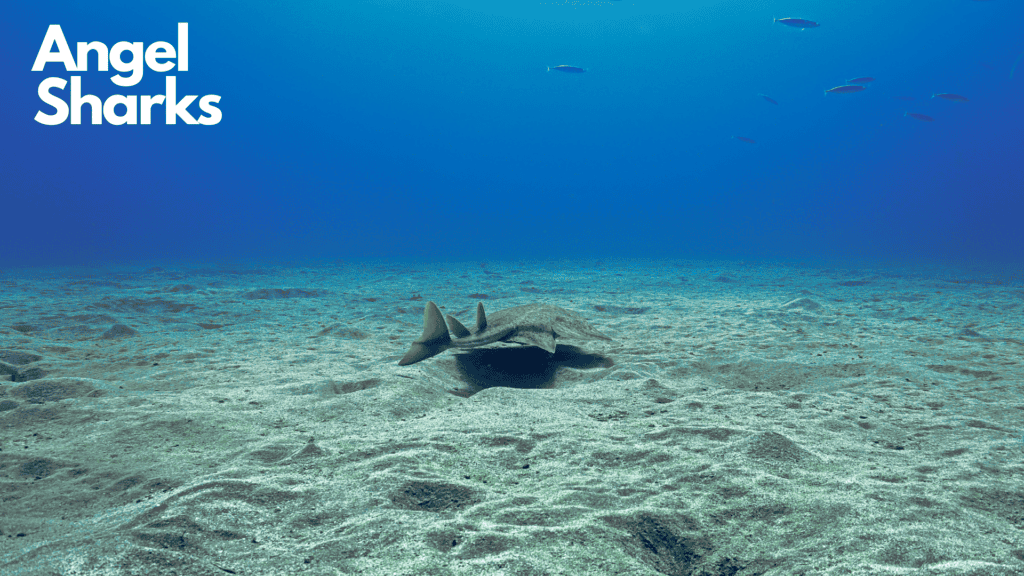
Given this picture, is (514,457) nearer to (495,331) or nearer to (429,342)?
(429,342)

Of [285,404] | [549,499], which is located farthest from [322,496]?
[285,404]

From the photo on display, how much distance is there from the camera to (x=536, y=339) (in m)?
4.60

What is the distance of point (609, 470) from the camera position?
2.47 m

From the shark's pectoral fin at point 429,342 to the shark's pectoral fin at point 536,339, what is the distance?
2.15 feet

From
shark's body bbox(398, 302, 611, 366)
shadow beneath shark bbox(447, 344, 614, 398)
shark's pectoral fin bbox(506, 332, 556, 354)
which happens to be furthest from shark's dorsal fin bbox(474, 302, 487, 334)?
shark's pectoral fin bbox(506, 332, 556, 354)

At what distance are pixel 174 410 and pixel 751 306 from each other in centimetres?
934

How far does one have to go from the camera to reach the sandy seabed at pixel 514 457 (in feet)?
5.67

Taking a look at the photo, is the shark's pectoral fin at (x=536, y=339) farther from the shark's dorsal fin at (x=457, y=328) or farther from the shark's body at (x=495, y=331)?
the shark's dorsal fin at (x=457, y=328)

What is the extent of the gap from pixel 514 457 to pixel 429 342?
2030mm

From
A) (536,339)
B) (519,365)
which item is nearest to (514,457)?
(536,339)

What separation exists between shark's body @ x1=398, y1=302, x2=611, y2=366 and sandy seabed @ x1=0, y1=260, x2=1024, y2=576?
254mm

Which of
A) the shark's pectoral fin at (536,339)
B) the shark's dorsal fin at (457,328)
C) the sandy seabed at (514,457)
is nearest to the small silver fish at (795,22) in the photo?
the sandy seabed at (514,457)

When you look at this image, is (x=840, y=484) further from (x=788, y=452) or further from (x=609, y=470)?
(x=609, y=470)

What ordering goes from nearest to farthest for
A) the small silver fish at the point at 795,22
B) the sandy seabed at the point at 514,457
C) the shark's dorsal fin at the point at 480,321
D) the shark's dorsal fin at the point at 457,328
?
the sandy seabed at the point at 514,457, the shark's dorsal fin at the point at 457,328, the shark's dorsal fin at the point at 480,321, the small silver fish at the point at 795,22
